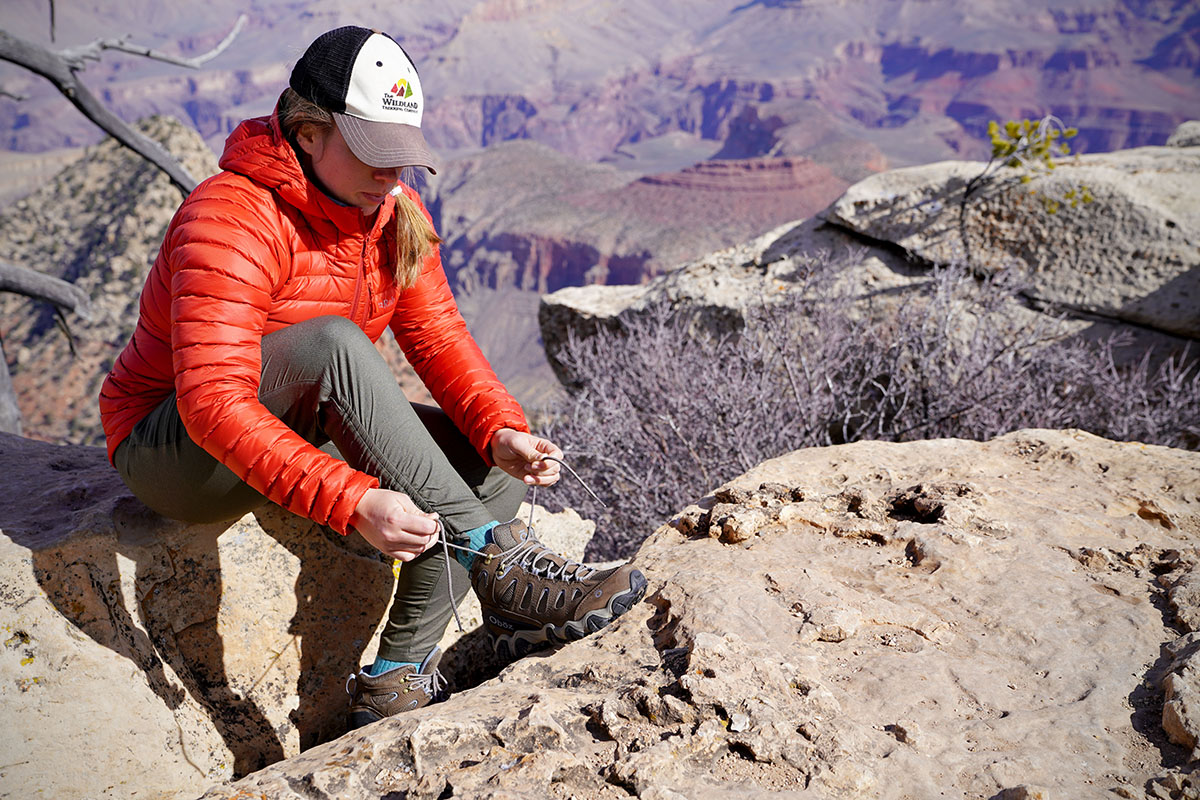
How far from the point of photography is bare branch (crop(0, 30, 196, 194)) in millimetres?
4695

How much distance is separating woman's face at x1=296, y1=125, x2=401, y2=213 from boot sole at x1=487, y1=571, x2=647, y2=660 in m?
1.02

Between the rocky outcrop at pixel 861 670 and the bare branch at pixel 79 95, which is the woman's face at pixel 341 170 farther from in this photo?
the bare branch at pixel 79 95

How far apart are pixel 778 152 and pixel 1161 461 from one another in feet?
257

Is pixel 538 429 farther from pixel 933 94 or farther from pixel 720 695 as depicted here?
pixel 933 94

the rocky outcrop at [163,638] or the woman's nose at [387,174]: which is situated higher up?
the woman's nose at [387,174]

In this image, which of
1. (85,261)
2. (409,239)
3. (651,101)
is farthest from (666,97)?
(409,239)

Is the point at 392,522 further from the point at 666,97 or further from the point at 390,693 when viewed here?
the point at 666,97

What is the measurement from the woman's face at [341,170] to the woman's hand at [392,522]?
26.1 inches

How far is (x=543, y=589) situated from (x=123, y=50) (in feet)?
17.5

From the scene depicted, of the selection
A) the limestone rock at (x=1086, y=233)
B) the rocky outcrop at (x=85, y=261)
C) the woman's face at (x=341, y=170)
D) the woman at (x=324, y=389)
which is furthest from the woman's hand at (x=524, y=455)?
the rocky outcrop at (x=85, y=261)

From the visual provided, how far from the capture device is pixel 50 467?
7.11 ft

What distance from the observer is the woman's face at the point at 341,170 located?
1556mm

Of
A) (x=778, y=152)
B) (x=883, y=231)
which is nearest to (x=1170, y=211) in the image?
(x=883, y=231)

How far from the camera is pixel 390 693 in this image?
1604mm
